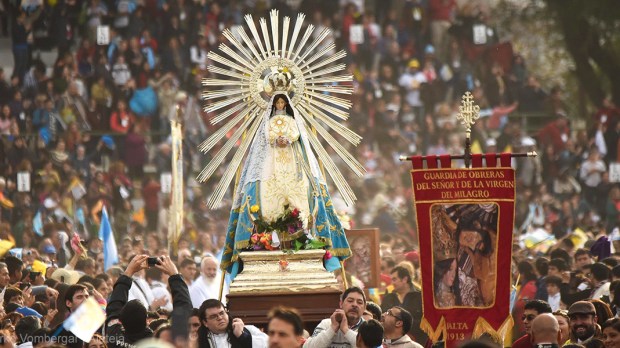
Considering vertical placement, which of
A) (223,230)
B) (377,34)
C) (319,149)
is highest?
(377,34)

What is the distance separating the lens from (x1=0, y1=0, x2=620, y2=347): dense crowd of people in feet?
78.5

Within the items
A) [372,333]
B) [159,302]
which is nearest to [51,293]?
[159,302]

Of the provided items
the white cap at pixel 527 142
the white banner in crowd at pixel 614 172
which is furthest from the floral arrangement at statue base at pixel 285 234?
the white cap at pixel 527 142

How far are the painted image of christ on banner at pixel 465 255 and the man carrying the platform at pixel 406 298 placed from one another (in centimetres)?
135

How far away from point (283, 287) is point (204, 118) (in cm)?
1403

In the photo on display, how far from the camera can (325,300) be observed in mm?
12617

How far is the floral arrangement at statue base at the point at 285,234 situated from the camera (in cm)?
1281

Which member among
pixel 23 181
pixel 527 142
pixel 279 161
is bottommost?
pixel 23 181

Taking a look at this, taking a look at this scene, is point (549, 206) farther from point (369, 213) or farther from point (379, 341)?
point (379, 341)

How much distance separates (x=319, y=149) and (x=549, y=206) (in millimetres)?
11624

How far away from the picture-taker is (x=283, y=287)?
1266 centimetres

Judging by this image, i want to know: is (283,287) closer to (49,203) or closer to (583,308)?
(583,308)

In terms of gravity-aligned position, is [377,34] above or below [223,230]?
above

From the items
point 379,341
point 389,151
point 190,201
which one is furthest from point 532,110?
point 379,341
